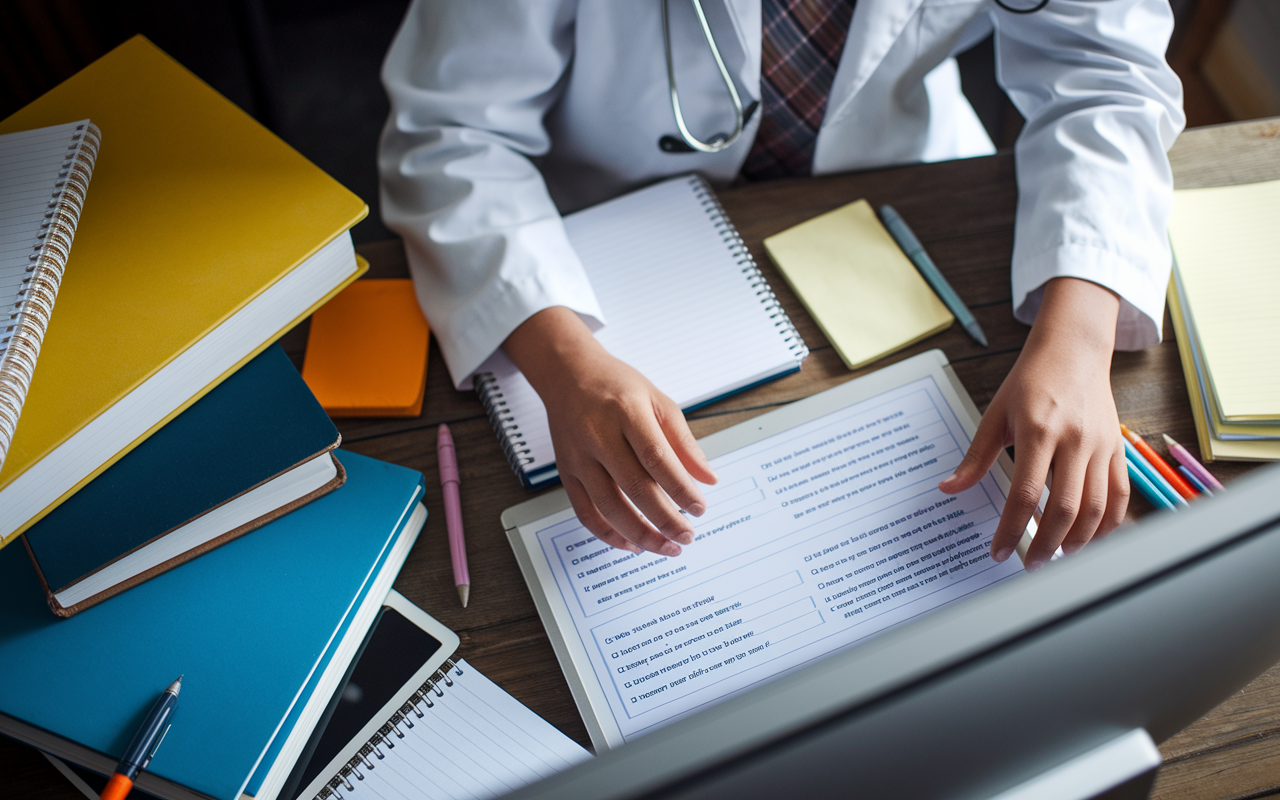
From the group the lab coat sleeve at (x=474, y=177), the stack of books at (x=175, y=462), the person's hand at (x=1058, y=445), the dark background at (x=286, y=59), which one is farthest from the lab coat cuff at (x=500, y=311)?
the dark background at (x=286, y=59)

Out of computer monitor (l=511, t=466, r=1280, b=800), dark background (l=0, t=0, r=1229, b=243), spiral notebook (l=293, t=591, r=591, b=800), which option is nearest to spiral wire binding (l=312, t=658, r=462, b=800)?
spiral notebook (l=293, t=591, r=591, b=800)

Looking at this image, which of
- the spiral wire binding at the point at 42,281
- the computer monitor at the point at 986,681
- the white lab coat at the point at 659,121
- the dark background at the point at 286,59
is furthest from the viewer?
the dark background at the point at 286,59

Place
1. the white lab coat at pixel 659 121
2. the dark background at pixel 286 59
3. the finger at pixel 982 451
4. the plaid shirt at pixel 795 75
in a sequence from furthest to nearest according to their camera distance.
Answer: the dark background at pixel 286 59, the plaid shirt at pixel 795 75, the white lab coat at pixel 659 121, the finger at pixel 982 451

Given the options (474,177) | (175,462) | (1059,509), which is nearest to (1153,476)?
(1059,509)

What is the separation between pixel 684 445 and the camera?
0.60 m

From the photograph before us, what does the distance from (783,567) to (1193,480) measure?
1.05 ft

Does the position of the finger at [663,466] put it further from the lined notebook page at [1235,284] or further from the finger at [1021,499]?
the lined notebook page at [1235,284]

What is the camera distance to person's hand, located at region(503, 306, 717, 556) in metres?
0.58

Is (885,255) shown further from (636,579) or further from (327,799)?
(327,799)

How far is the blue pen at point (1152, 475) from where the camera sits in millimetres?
609

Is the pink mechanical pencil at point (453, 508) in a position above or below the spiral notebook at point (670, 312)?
below

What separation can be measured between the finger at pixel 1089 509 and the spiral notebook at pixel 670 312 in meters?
0.23

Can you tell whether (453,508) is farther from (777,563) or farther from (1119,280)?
(1119,280)

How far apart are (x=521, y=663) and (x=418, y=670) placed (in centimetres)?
7
